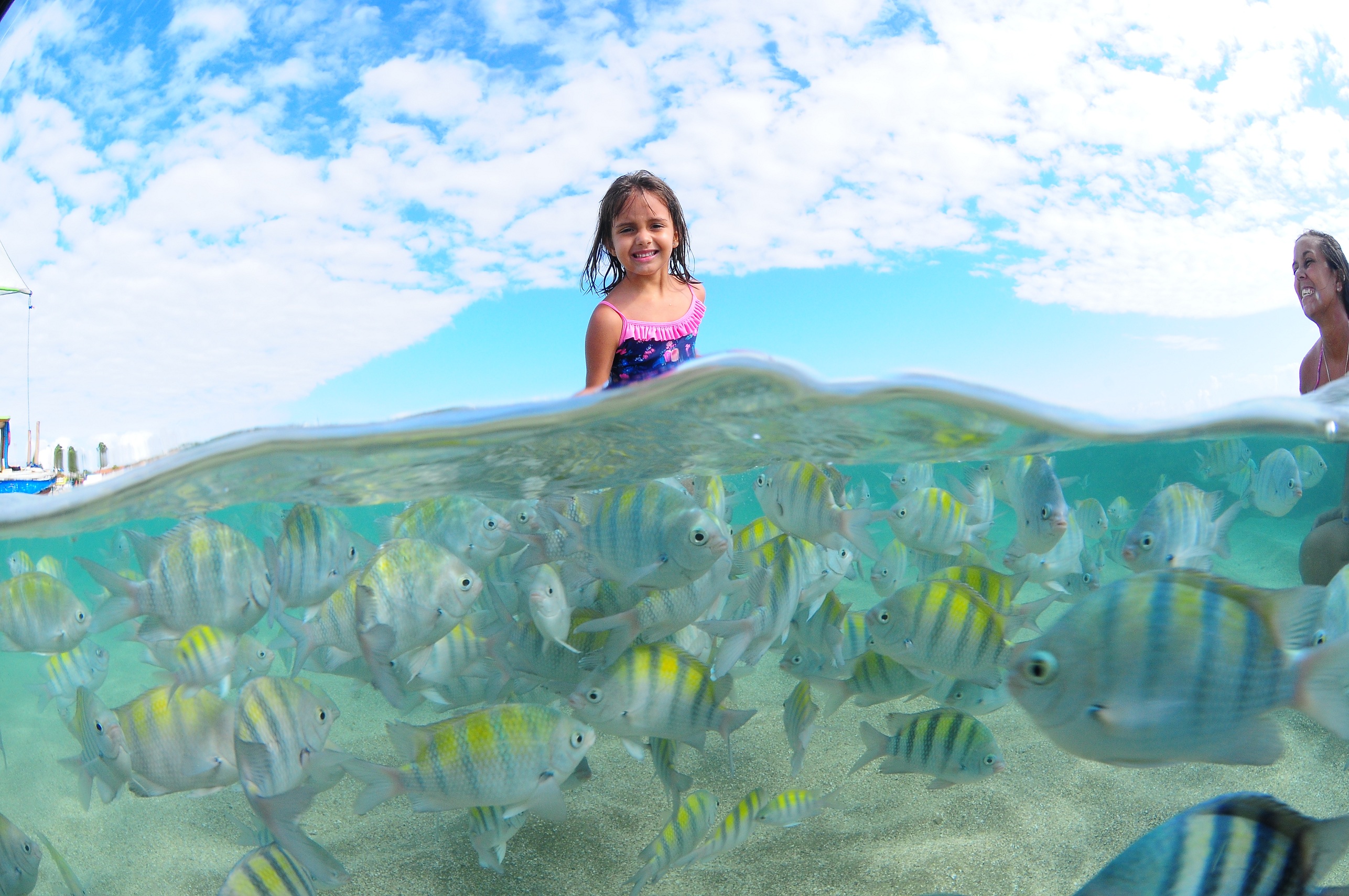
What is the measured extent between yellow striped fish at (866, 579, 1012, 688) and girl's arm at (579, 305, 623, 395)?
250cm

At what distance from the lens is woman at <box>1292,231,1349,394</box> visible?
17.1ft

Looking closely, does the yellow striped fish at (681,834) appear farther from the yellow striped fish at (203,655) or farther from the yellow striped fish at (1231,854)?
the yellow striped fish at (203,655)

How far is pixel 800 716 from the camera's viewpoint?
12.5 ft

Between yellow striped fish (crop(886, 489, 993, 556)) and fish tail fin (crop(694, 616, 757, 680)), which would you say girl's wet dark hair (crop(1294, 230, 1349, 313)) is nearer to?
yellow striped fish (crop(886, 489, 993, 556))

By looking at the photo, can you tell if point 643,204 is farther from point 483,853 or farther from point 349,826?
point 349,826

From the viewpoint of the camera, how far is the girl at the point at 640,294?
495 centimetres

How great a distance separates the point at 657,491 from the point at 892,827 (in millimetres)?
2721

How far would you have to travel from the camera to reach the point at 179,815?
5.20m

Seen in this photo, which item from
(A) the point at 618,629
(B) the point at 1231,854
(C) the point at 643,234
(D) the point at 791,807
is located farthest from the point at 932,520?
(C) the point at 643,234

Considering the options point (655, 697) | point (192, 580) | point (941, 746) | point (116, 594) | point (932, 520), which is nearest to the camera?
point (655, 697)

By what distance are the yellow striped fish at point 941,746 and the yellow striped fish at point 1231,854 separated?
1.51m

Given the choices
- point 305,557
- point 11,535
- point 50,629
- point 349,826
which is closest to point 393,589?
point 305,557

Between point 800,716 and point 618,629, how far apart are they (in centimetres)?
128

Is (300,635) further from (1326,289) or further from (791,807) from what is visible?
(1326,289)
